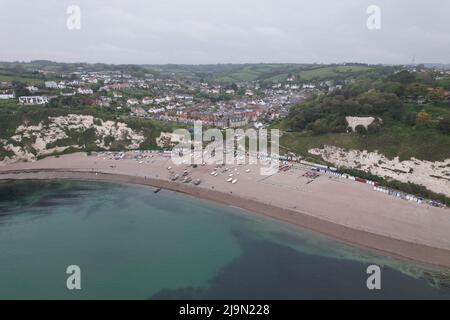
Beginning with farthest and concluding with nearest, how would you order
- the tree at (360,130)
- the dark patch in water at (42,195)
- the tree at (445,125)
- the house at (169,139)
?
the house at (169,139)
the tree at (360,130)
the tree at (445,125)
the dark patch in water at (42,195)

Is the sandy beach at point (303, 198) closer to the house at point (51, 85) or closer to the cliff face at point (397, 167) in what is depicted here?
the cliff face at point (397, 167)

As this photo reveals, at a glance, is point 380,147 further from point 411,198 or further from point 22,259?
point 22,259

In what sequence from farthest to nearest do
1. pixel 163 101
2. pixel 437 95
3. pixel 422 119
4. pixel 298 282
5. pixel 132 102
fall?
1. pixel 163 101
2. pixel 132 102
3. pixel 437 95
4. pixel 422 119
5. pixel 298 282

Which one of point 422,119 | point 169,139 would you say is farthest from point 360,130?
point 169,139

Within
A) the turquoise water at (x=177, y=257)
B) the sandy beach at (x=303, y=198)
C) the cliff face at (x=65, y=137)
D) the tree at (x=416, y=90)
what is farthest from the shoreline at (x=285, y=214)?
the tree at (x=416, y=90)

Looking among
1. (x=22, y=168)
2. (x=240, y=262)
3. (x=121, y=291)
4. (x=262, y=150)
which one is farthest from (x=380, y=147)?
(x=22, y=168)

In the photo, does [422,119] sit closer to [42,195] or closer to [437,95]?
[437,95]
